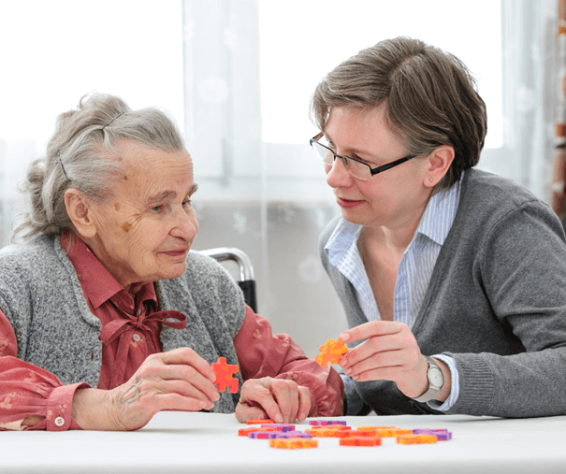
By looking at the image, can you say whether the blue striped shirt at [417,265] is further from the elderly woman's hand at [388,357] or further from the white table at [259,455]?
the white table at [259,455]

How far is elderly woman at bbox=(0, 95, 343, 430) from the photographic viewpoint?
1.21m

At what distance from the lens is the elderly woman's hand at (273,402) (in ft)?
3.79

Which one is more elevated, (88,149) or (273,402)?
(88,149)

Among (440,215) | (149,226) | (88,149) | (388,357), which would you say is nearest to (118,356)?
(149,226)

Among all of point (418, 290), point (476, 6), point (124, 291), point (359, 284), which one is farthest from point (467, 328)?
point (476, 6)

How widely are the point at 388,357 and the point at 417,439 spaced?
0.34 meters

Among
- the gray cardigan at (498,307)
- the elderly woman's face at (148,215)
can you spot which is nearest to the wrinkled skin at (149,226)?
the elderly woman's face at (148,215)

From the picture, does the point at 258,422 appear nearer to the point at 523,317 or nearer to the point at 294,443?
the point at 294,443

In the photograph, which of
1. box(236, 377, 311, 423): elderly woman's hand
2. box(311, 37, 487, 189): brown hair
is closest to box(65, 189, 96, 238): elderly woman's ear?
box(236, 377, 311, 423): elderly woman's hand

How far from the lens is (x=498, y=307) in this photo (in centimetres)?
133

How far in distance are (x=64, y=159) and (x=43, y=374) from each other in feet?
1.65

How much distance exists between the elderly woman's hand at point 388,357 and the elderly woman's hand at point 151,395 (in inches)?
10.1

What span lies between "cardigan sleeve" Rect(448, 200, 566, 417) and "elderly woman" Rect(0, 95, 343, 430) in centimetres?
34

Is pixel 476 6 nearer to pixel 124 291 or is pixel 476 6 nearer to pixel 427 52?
pixel 427 52
